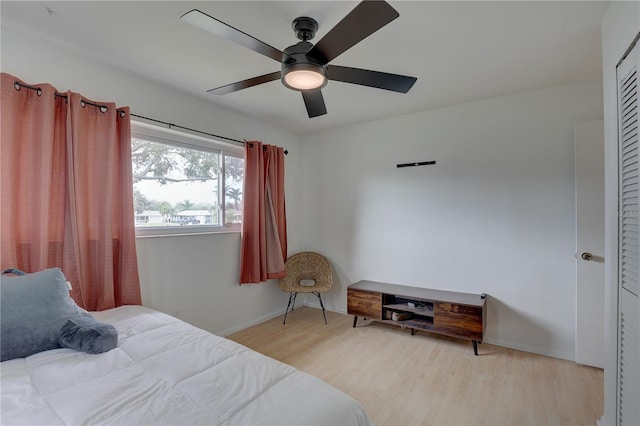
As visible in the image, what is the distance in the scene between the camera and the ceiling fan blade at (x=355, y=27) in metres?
1.14

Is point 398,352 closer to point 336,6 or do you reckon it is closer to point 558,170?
point 558,170

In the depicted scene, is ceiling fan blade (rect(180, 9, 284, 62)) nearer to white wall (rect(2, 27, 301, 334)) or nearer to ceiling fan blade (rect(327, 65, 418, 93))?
ceiling fan blade (rect(327, 65, 418, 93))

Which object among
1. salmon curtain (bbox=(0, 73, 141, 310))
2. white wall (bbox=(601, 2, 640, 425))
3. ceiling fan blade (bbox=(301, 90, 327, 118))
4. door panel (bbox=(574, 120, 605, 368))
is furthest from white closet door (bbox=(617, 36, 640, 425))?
salmon curtain (bbox=(0, 73, 141, 310))

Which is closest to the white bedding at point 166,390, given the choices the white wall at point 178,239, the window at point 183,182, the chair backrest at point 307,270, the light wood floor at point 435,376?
the light wood floor at point 435,376

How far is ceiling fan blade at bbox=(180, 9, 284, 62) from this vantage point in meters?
1.28

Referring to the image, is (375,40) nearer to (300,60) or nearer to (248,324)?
(300,60)

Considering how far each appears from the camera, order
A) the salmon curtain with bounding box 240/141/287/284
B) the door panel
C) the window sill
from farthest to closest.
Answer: the salmon curtain with bounding box 240/141/287/284 < the window sill < the door panel

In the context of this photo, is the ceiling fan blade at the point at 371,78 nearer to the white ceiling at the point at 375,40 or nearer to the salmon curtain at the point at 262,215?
the white ceiling at the point at 375,40

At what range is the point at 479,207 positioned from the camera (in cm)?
300

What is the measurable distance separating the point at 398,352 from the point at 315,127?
2.87m

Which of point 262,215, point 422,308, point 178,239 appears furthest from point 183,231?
point 422,308

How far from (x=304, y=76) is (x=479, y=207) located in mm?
2305

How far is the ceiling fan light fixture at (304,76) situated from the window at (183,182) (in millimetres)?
1566

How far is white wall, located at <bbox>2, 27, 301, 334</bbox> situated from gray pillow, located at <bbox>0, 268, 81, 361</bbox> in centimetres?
98
